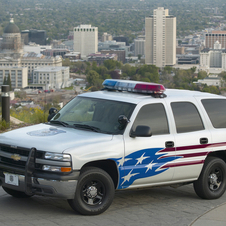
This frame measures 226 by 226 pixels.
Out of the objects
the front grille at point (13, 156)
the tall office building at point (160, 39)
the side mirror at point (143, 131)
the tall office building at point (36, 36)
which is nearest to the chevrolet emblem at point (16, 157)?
the front grille at point (13, 156)

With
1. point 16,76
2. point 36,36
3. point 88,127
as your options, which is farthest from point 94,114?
point 36,36

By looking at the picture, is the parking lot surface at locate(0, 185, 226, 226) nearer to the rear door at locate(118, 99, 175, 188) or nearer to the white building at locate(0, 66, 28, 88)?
the rear door at locate(118, 99, 175, 188)

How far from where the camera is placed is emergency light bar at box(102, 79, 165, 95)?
5676 millimetres

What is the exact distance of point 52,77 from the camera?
11531 centimetres

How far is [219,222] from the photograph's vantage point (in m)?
5.06

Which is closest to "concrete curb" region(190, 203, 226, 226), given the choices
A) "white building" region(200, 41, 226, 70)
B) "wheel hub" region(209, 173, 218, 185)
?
"wheel hub" region(209, 173, 218, 185)

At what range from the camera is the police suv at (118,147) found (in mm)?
4902

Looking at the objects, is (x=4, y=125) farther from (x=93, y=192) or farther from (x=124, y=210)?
(x=93, y=192)

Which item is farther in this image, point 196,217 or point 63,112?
point 63,112

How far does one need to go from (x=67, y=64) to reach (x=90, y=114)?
139959 mm

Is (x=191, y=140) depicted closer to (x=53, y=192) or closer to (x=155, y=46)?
(x=53, y=192)

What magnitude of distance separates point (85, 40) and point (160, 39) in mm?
Result: 34611

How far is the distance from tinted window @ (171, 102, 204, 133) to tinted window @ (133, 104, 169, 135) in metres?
0.16

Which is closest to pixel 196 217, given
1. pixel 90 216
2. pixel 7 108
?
pixel 90 216
